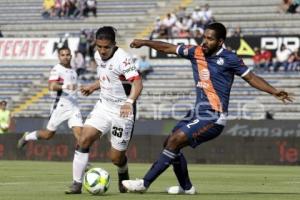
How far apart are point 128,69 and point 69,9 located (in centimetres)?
3058

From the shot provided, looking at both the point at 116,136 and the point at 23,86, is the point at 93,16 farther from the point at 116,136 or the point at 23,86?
the point at 116,136

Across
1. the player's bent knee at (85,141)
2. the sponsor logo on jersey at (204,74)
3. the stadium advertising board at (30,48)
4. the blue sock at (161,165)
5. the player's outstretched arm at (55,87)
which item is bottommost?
the stadium advertising board at (30,48)

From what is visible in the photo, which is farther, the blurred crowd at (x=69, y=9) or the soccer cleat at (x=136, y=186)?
the blurred crowd at (x=69, y=9)

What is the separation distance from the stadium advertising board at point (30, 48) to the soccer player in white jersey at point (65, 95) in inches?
744

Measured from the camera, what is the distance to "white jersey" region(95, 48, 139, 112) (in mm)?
13703

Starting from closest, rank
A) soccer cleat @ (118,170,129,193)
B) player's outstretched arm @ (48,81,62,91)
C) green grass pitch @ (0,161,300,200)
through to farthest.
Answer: green grass pitch @ (0,161,300,200) < soccer cleat @ (118,170,129,193) < player's outstretched arm @ (48,81,62,91)

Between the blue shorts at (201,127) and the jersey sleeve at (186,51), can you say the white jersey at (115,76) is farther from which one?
the blue shorts at (201,127)

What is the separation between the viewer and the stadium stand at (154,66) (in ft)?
117

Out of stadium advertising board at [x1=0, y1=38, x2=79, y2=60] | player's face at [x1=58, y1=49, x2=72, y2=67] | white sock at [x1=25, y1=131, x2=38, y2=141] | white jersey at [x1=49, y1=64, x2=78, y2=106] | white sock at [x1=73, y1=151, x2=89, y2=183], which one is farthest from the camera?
stadium advertising board at [x1=0, y1=38, x2=79, y2=60]

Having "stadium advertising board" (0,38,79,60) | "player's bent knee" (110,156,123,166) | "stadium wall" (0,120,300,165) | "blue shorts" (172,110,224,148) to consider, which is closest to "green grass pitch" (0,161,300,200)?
"player's bent knee" (110,156,123,166)

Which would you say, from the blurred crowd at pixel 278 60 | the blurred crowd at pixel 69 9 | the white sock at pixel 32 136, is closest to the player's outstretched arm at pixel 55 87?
the white sock at pixel 32 136

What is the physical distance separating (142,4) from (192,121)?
29.9 meters

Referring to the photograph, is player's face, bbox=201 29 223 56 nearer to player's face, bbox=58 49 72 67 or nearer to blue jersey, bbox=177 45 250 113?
blue jersey, bbox=177 45 250 113

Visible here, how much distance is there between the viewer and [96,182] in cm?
1318
